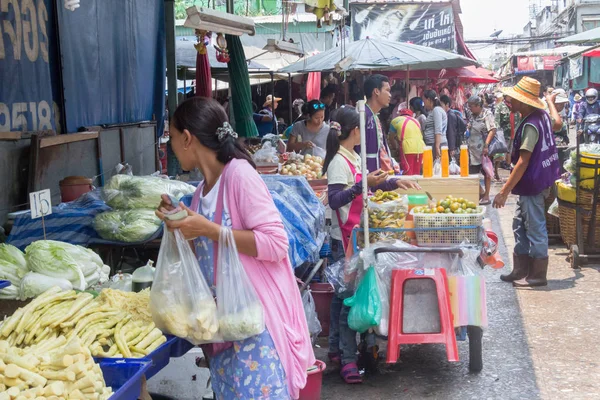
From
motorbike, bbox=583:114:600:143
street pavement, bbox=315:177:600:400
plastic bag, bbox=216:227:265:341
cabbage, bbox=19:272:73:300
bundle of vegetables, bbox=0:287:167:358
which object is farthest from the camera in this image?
motorbike, bbox=583:114:600:143

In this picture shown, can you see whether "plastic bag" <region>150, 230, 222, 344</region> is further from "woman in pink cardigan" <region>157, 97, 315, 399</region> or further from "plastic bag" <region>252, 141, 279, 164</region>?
"plastic bag" <region>252, 141, 279, 164</region>

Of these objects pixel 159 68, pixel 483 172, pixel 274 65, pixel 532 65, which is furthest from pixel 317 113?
pixel 532 65

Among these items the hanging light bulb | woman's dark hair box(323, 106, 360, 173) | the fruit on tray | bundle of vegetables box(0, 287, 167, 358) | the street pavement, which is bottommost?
the street pavement

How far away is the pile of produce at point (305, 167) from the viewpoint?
8.14m

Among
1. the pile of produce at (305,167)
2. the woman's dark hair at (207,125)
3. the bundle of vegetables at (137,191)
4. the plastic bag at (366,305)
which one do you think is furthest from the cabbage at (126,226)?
the pile of produce at (305,167)

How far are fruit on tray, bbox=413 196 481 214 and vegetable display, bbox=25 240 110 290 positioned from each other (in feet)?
7.72

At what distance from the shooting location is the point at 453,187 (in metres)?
5.89

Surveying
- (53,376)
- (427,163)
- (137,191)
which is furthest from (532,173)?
(53,376)

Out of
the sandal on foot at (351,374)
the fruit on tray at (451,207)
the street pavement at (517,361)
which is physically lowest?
the street pavement at (517,361)

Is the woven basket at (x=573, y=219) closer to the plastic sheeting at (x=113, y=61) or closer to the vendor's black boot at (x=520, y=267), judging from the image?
the vendor's black boot at (x=520, y=267)

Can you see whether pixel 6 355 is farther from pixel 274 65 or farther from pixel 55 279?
pixel 274 65

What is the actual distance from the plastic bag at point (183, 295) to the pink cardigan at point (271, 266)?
21cm

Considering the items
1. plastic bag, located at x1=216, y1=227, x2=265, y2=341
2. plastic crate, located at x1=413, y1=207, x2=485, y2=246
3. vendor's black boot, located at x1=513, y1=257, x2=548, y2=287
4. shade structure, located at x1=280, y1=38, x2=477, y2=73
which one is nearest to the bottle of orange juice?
plastic crate, located at x1=413, y1=207, x2=485, y2=246

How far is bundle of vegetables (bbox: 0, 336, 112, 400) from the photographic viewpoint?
263 cm
